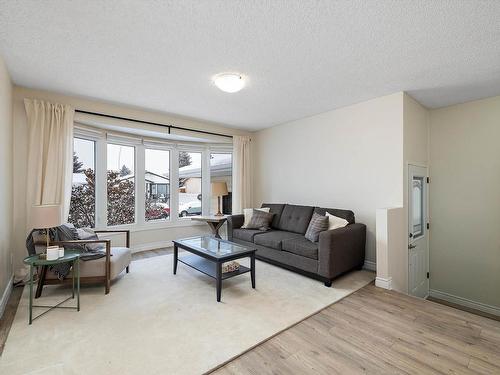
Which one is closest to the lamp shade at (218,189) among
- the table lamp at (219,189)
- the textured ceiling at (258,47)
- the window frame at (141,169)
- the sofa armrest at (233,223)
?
the table lamp at (219,189)

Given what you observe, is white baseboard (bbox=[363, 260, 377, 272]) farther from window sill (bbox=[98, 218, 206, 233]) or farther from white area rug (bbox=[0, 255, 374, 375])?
window sill (bbox=[98, 218, 206, 233])

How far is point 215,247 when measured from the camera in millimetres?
3115

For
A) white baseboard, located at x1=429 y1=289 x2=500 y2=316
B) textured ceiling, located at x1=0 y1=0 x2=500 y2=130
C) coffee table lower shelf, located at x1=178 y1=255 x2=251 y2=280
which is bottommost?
white baseboard, located at x1=429 y1=289 x2=500 y2=316

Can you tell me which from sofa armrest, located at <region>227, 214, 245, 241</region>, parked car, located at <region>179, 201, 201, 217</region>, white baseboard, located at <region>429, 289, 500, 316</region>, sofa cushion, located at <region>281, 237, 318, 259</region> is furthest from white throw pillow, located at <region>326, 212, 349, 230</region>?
parked car, located at <region>179, 201, 201, 217</region>

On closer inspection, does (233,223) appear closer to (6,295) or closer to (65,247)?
(65,247)

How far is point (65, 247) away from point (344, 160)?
4.09 m

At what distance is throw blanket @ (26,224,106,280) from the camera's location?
2592 mm

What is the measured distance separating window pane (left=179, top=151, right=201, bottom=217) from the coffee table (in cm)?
194

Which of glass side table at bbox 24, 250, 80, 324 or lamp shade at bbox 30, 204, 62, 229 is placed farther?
lamp shade at bbox 30, 204, 62, 229

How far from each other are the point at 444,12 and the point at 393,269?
107 inches

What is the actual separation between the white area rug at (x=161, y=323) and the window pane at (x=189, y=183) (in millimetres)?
2202

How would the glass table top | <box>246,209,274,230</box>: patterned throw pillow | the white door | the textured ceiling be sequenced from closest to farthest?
the textured ceiling < the glass table top < the white door < <box>246,209,274,230</box>: patterned throw pillow

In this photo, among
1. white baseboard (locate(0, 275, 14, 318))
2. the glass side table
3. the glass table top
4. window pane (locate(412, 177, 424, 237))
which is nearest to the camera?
the glass side table

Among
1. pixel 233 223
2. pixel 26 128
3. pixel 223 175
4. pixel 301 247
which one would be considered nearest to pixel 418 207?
pixel 301 247
